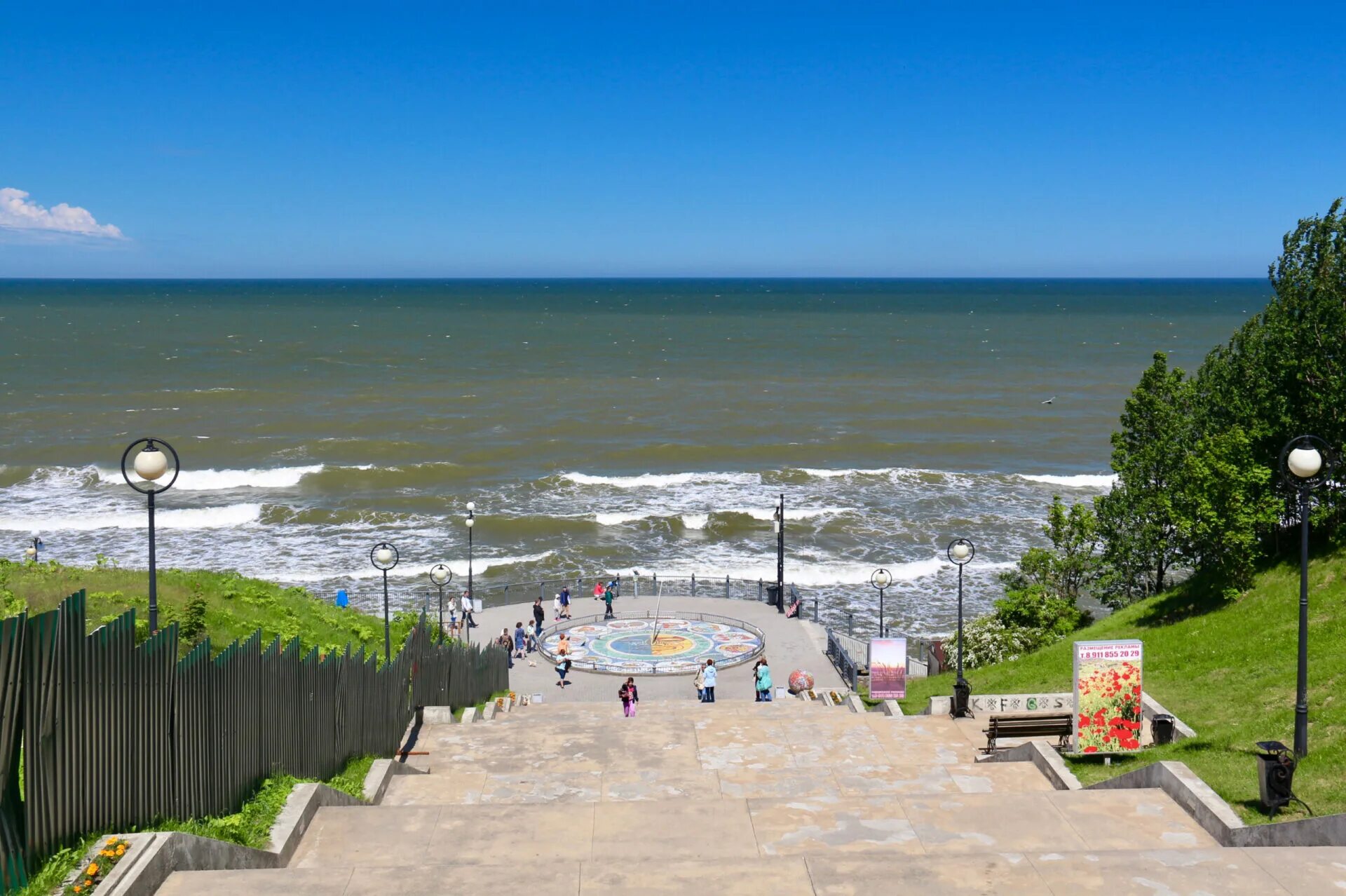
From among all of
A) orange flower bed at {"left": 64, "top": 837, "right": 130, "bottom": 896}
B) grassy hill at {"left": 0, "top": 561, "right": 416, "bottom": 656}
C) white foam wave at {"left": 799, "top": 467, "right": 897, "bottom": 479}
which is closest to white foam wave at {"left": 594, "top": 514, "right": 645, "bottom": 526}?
white foam wave at {"left": 799, "top": 467, "right": 897, "bottom": 479}

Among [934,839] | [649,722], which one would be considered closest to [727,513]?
[649,722]

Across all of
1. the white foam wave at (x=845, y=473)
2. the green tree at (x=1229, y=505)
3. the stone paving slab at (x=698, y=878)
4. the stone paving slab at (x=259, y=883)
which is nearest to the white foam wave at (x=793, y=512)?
the white foam wave at (x=845, y=473)

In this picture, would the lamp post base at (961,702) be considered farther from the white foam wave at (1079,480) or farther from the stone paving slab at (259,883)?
the white foam wave at (1079,480)

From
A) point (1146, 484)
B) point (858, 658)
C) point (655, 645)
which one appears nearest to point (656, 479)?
point (655, 645)

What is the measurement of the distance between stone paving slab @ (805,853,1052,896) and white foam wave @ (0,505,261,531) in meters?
44.7

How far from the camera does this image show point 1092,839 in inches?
384

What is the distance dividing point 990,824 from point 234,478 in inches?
2094

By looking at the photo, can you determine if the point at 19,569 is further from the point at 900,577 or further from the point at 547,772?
the point at 900,577

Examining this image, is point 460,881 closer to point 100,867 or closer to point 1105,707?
point 100,867

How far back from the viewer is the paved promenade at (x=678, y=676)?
25766 mm

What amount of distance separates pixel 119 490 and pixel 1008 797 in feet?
174

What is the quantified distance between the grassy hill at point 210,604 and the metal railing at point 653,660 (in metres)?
4.35

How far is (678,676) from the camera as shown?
2689 cm

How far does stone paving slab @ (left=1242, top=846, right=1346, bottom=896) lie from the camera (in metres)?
8.01
